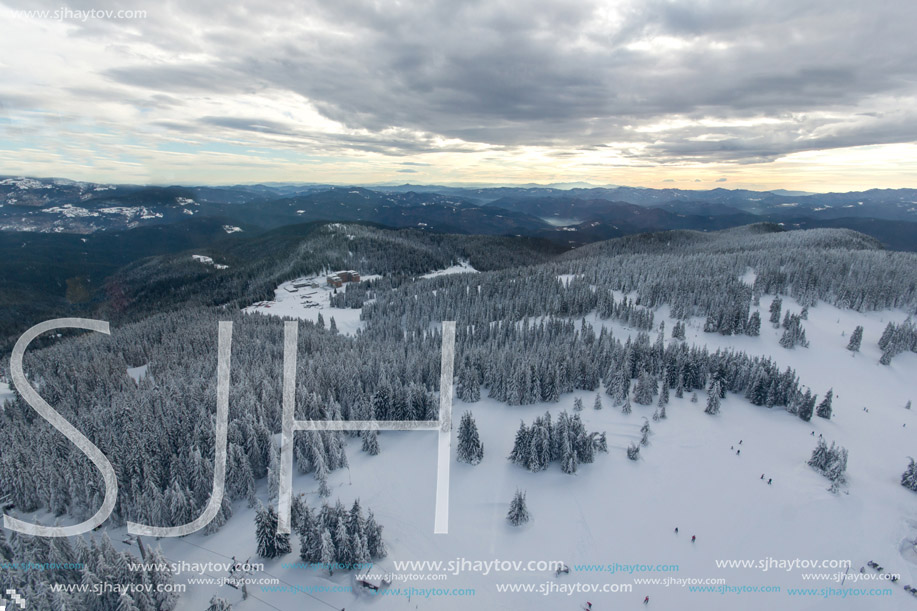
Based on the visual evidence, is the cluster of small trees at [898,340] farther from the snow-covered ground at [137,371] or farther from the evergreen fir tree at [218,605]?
the snow-covered ground at [137,371]

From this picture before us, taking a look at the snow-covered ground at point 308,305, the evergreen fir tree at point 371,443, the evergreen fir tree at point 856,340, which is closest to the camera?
the evergreen fir tree at point 371,443

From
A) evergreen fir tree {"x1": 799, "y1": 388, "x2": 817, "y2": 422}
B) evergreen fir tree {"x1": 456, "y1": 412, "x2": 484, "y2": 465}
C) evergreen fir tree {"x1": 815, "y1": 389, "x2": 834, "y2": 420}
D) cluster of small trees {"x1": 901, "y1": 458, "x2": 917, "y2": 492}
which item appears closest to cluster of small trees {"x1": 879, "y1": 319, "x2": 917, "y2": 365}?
evergreen fir tree {"x1": 815, "y1": 389, "x2": 834, "y2": 420}

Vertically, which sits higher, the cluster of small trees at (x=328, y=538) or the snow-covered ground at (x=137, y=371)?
the cluster of small trees at (x=328, y=538)

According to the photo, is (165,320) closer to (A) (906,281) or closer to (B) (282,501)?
(B) (282,501)

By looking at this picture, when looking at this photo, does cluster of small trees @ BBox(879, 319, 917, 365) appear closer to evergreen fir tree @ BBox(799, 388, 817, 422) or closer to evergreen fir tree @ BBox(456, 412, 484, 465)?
evergreen fir tree @ BBox(799, 388, 817, 422)

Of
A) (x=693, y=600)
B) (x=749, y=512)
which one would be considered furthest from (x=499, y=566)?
(x=749, y=512)

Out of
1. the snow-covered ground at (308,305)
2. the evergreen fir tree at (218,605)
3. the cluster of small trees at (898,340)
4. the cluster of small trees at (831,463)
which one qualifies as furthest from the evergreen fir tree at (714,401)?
the snow-covered ground at (308,305)
